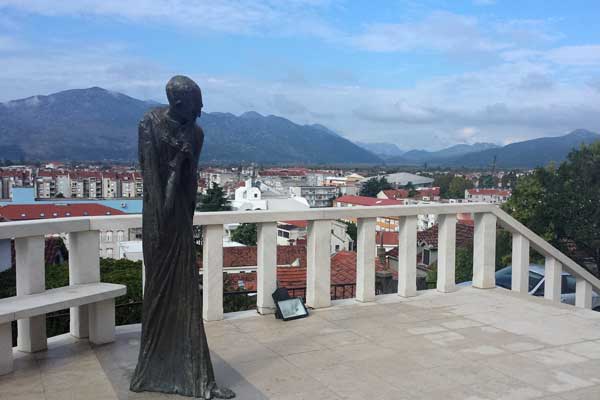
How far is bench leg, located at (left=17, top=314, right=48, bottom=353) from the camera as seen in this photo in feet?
18.1

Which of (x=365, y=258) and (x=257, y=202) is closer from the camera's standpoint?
(x=365, y=258)

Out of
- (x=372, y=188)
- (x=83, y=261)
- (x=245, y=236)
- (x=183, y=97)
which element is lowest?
(x=245, y=236)

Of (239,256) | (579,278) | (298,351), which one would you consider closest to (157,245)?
(298,351)

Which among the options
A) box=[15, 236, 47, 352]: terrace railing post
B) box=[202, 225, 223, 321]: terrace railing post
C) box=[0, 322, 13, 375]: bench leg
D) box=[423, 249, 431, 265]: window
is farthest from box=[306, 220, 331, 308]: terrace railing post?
box=[423, 249, 431, 265]: window

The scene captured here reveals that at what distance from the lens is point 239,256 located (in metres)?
31.2

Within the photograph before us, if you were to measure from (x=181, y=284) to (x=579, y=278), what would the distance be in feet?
24.4

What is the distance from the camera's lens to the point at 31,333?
5508 mm

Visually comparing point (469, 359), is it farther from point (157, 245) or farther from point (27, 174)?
point (27, 174)

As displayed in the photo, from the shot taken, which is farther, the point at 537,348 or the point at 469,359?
the point at 537,348

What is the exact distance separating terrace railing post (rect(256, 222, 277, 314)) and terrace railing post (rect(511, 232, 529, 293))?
394 cm

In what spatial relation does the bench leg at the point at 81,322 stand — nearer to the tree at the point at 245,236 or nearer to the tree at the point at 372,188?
the tree at the point at 245,236

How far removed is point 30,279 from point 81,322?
0.81m

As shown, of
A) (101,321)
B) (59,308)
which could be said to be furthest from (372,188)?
(59,308)

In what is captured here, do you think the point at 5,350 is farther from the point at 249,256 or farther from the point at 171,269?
the point at 249,256
